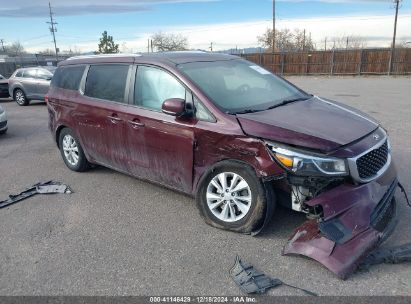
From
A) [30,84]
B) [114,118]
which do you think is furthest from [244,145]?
[30,84]

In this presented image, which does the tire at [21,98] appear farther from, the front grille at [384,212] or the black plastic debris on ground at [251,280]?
the front grille at [384,212]

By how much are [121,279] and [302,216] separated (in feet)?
6.61

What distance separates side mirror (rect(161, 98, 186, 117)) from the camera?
12.6ft

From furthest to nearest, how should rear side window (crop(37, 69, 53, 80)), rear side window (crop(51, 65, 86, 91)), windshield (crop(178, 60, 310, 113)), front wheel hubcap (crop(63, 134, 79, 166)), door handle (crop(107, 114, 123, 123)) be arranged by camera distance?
rear side window (crop(37, 69, 53, 80)) < front wheel hubcap (crop(63, 134, 79, 166)) < rear side window (crop(51, 65, 86, 91)) < door handle (crop(107, 114, 123, 123)) < windshield (crop(178, 60, 310, 113))

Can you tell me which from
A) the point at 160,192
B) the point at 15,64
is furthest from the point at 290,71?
the point at 160,192

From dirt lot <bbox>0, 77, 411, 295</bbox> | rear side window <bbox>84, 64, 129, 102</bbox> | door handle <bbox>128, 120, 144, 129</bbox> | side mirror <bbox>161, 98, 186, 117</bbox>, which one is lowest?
dirt lot <bbox>0, 77, 411, 295</bbox>

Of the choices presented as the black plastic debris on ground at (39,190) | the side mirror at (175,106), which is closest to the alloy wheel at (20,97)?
the black plastic debris on ground at (39,190)

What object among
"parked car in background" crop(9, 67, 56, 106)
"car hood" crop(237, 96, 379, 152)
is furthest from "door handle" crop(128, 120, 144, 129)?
"parked car in background" crop(9, 67, 56, 106)

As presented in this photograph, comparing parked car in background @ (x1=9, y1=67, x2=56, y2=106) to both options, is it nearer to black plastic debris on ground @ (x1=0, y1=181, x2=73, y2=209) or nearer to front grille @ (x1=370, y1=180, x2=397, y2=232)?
black plastic debris on ground @ (x1=0, y1=181, x2=73, y2=209)

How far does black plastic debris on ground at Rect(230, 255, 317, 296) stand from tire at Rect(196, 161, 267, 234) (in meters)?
0.52

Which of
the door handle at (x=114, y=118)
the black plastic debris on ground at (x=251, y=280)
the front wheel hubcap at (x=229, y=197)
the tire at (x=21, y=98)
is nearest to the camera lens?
the black plastic debris on ground at (x=251, y=280)

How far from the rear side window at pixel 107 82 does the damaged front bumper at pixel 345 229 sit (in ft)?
9.10

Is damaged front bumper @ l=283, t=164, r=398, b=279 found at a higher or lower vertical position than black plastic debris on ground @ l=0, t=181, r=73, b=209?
higher

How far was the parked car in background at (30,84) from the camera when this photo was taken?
1498 cm
